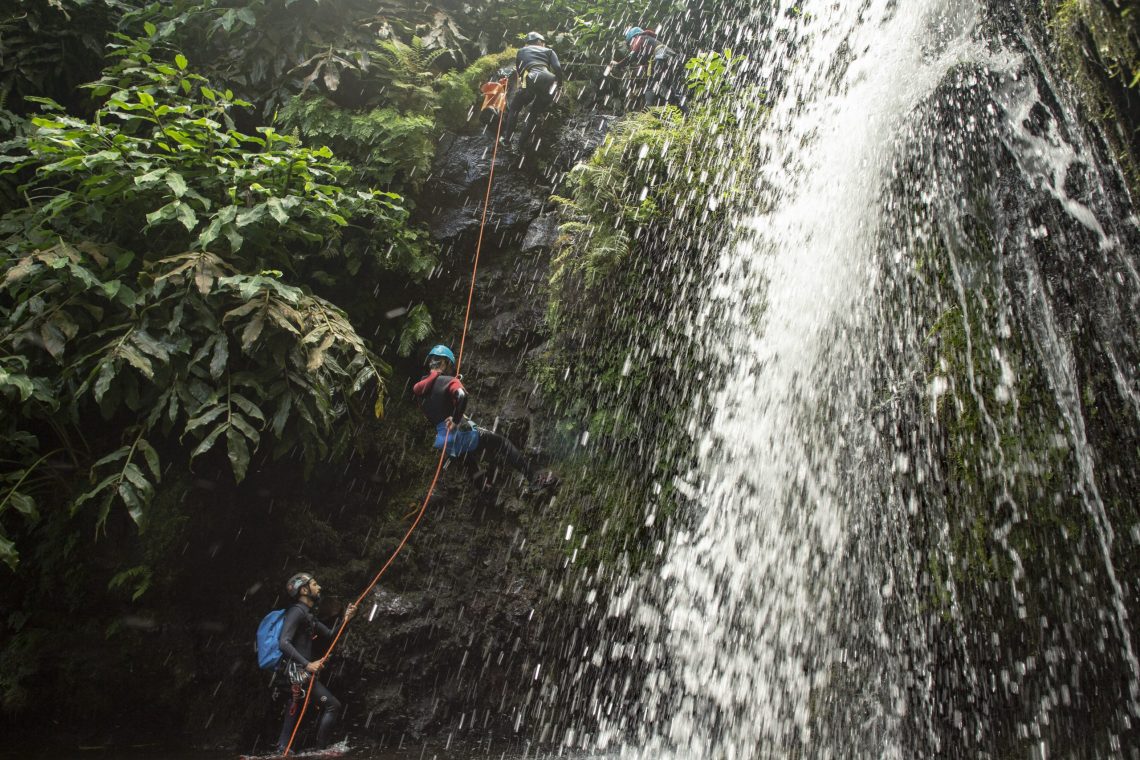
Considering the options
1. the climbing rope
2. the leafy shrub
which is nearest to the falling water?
the climbing rope

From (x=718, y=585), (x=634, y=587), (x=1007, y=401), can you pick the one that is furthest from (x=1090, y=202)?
(x=634, y=587)

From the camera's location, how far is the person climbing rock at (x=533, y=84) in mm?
7844

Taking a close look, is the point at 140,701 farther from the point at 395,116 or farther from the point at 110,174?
the point at 395,116

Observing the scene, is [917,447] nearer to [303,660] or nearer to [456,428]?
[456,428]

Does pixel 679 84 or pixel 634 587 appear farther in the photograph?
pixel 679 84

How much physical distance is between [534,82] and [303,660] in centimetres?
643

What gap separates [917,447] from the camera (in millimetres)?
4137

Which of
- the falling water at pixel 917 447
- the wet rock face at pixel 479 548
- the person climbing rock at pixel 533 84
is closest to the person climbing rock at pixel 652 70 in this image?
the person climbing rock at pixel 533 84

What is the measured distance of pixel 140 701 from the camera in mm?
5641

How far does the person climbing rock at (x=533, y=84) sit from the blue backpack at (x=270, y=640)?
5800 millimetres

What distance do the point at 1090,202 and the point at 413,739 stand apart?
594 cm

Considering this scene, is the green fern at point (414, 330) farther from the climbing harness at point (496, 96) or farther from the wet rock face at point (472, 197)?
the climbing harness at point (496, 96)

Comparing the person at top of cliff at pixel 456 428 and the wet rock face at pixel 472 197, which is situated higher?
the wet rock face at pixel 472 197

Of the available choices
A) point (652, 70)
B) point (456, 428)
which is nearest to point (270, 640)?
point (456, 428)
